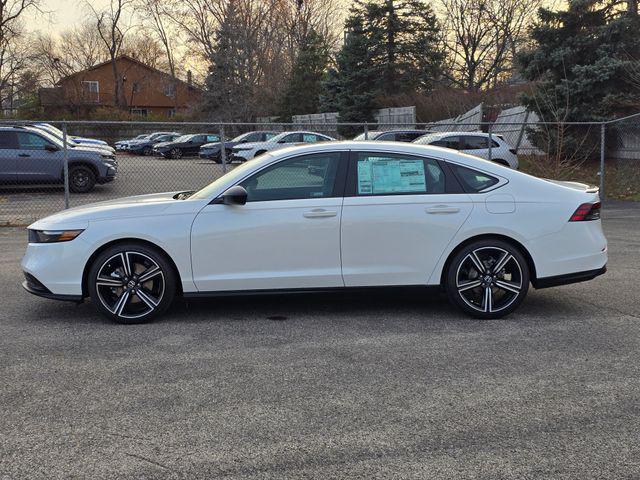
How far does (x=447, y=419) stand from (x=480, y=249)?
222 cm

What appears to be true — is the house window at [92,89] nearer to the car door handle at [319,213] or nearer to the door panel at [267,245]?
the door panel at [267,245]

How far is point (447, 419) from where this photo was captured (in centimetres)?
Result: 368

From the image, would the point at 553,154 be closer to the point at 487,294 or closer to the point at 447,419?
the point at 487,294

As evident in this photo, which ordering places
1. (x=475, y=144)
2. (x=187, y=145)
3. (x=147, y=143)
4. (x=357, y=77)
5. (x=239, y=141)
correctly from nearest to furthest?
(x=475, y=144) < (x=239, y=141) < (x=187, y=145) < (x=357, y=77) < (x=147, y=143)

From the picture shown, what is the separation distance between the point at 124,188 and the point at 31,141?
2600 millimetres

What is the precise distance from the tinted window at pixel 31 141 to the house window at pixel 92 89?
174 ft

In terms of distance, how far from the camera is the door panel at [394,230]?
18.2 feet

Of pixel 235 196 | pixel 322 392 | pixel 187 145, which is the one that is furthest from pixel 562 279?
pixel 187 145

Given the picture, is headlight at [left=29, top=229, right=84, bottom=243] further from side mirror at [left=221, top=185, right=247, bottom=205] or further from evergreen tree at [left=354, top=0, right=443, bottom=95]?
evergreen tree at [left=354, top=0, right=443, bottom=95]

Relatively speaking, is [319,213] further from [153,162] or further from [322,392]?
[153,162]

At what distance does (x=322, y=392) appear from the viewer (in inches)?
161

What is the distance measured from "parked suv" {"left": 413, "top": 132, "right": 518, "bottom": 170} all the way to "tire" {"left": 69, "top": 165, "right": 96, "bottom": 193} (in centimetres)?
838

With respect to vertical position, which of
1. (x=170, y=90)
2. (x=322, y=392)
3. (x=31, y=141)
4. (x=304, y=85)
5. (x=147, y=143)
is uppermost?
(x=170, y=90)

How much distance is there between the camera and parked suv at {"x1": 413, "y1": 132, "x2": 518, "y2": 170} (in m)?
17.2
